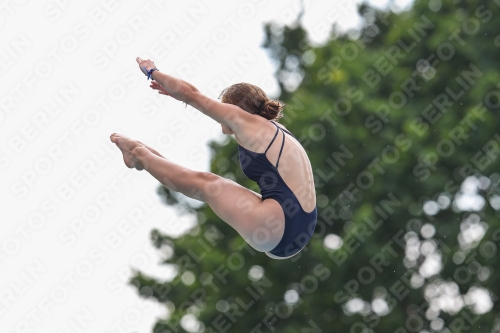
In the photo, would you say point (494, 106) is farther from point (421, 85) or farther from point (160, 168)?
point (160, 168)

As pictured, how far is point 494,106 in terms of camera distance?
12.9 metres

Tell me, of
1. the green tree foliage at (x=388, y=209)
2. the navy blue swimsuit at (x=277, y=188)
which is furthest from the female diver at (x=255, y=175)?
the green tree foliage at (x=388, y=209)

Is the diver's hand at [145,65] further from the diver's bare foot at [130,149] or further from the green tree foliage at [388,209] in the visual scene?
the green tree foliage at [388,209]

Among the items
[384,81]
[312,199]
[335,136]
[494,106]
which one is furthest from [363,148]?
[312,199]

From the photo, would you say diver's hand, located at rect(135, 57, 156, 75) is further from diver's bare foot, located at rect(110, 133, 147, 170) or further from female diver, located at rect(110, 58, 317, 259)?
diver's bare foot, located at rect(110, 133, 147, 170)

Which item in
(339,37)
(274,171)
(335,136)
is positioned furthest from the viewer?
(339,37)

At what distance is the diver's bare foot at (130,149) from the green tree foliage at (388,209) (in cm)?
729

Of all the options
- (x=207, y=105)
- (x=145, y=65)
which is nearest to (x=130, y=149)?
(x=145, y=65)

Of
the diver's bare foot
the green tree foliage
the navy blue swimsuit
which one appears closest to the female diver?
the navy blue swimsuit

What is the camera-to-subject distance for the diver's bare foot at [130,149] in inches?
205

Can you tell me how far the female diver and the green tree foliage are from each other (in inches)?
290

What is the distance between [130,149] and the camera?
5.27 metres

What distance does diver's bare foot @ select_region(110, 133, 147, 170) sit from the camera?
5219mm

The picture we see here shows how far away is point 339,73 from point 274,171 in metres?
8.55
